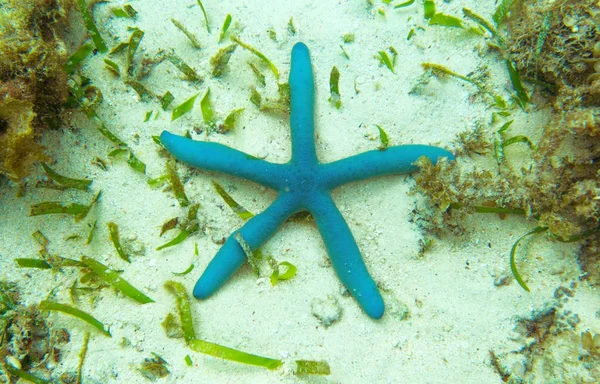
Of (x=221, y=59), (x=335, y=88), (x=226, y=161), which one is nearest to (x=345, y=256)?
(x=226, y=161)

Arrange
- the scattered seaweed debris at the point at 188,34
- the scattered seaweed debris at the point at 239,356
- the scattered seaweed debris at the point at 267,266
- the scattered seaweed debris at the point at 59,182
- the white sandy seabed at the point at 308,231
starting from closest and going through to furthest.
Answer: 1. the scattered seaweed debris at the point at 239,356
2. the white sandy seabed at the point at 308,231
3. the scattered seaweed debris at the point at 267,266
4. the scattered seaweed debris at the point at 59,182
5. the scattered seaweed debris at the point at 188,34

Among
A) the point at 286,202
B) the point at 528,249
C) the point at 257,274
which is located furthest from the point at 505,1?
the point at 257,274

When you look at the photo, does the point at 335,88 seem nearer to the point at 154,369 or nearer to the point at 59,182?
the point at 59,182

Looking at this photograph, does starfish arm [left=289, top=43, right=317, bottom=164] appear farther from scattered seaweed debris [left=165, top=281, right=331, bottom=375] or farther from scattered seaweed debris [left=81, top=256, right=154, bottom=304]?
scattered seaweed debris [left=81, top=256, right=154, bottom=304]

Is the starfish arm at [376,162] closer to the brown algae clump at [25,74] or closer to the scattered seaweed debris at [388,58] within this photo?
the scattered seaweed debris at [388,58]

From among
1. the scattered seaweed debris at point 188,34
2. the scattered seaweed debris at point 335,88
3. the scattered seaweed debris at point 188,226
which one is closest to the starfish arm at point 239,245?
the scattered seaweed debris at point 188,226

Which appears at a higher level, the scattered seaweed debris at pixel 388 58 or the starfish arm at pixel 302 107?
the scattered seaweed debris at pixel 388 58
